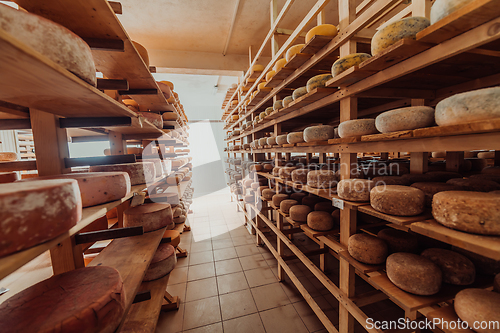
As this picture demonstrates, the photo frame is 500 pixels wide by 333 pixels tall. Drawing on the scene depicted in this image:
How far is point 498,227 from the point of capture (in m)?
0.86

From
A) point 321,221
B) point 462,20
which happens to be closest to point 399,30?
point 462,20

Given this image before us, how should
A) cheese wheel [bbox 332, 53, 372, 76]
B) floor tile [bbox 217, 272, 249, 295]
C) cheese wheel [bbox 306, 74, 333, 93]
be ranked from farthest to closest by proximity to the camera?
floor tile [bbox 217, 272, 249, 295]
cheese wheel [bbox 306, 74, 333, 93]
cheese wheel [bbox 332, 53, 372, 76]

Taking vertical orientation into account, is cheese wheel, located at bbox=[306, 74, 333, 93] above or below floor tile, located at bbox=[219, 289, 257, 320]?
above

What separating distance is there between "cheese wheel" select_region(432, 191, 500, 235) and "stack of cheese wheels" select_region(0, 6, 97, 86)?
1.81 m

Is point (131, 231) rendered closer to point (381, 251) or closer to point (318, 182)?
point (318, 182)

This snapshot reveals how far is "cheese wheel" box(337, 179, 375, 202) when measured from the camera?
58.0 inches

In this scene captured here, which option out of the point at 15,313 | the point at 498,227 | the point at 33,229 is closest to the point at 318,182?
the point at 498,227

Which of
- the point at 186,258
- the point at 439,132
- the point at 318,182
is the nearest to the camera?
the point at 439,132

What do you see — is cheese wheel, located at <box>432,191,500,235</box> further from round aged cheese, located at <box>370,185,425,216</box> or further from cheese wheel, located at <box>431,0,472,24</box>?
cheese wheel, located at <box>431,0,472,24</box>

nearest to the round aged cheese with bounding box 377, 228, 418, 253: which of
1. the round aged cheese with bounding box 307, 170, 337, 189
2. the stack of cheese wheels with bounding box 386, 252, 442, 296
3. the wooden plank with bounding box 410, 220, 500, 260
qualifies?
the stack of cheese wheels with bounding box 386, 252, 442, 296

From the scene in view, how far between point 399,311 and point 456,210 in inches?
70.8

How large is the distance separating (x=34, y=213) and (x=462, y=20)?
1.66 m

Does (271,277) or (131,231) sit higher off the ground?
(131,231)

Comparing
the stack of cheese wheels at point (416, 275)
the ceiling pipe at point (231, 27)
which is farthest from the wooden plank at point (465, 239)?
the ceiling pipe at point (231, 27)
